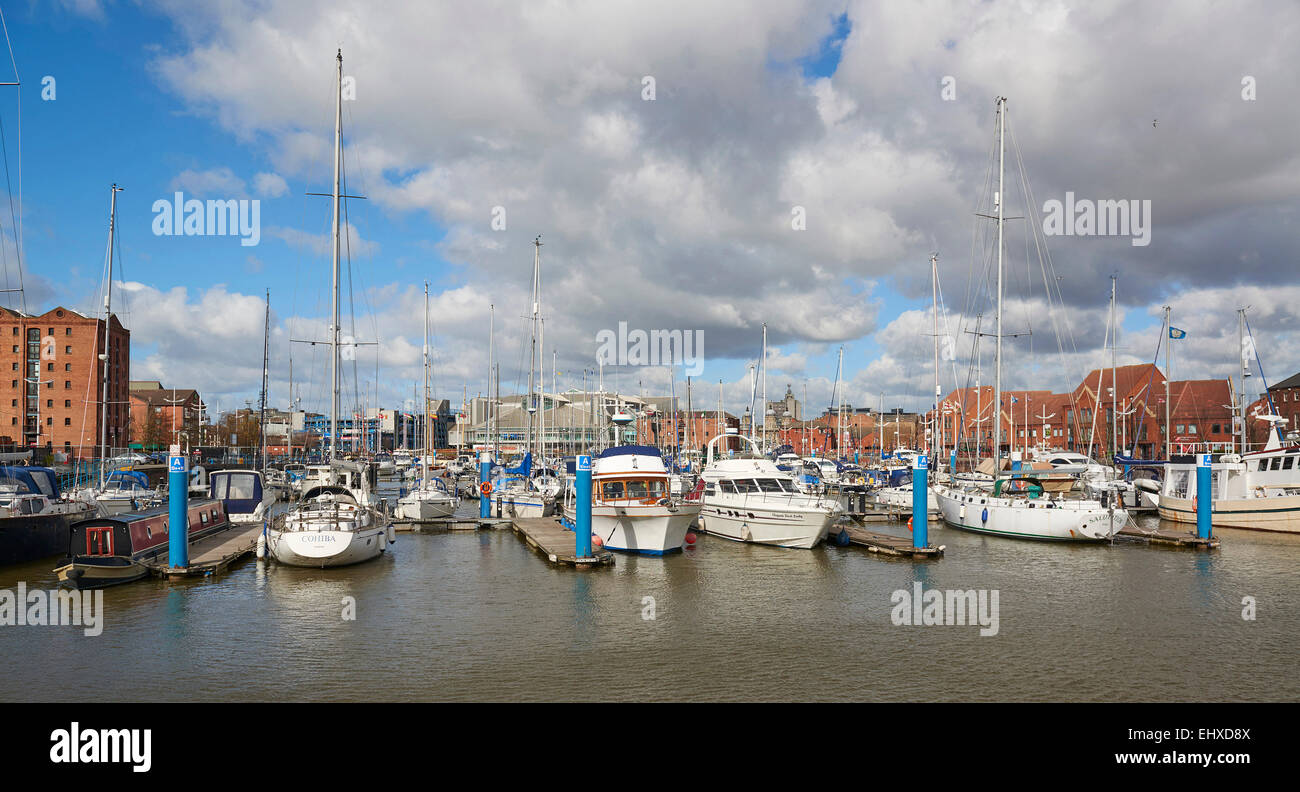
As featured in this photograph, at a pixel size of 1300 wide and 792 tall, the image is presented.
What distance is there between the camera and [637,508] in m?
29.8

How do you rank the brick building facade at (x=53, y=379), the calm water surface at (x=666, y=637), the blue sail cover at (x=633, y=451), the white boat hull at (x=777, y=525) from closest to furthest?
1. the calm water surface at (x=666, y=637)
2. the white boat hull at (x=777, y=525)
3. the blue sail cover at (x=633, y=451)
4. the brick building facade at (x=53, y=379)

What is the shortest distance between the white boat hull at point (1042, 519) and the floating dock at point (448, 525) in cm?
2344

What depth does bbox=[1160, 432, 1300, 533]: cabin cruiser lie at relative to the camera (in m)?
38.0

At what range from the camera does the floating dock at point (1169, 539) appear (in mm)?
32594

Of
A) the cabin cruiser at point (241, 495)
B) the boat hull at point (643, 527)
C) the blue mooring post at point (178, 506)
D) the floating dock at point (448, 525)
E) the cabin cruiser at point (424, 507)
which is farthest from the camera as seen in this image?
the cabin cruiser at point (424, 507)

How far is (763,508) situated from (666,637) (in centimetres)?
1558

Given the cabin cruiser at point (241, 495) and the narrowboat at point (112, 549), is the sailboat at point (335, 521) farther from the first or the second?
the cabin cruiser at point (241, 495)

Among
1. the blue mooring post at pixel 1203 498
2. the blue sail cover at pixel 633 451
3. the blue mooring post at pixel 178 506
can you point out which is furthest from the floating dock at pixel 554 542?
the blue mooring post at pixel 1203 498

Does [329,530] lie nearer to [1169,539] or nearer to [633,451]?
[633,451]

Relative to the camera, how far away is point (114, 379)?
102 meters

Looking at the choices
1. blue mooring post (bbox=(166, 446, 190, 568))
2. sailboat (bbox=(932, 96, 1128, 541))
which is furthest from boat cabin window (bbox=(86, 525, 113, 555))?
sailboat (bbox=(932, 96, 1128, 541))

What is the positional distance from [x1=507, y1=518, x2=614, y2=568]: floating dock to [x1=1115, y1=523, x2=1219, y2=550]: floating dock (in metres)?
23.1
